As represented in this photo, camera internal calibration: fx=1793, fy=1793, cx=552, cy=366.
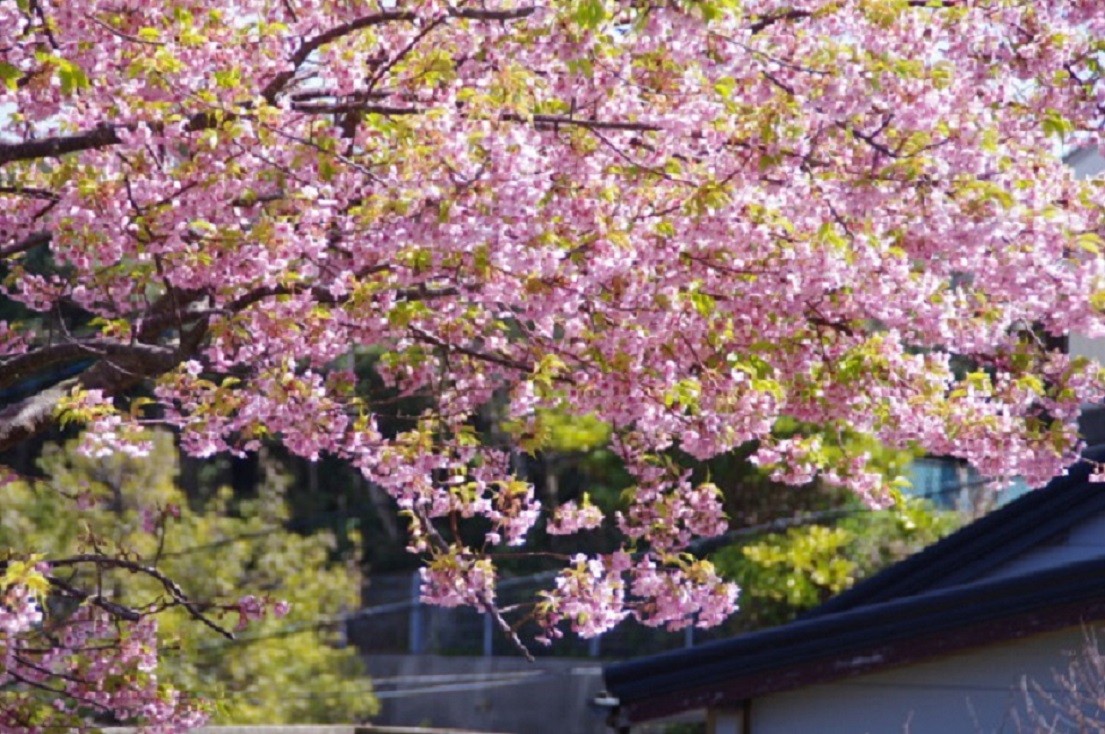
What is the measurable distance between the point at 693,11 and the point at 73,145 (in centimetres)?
273

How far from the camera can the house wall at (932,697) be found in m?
7.70

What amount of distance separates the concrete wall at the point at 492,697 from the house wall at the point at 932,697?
1479 centimetres

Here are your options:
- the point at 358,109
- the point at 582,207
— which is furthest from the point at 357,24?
the point at 582,207

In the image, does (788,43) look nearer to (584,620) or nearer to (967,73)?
(967,73)

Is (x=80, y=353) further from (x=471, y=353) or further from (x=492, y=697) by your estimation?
(x=492, y=697)

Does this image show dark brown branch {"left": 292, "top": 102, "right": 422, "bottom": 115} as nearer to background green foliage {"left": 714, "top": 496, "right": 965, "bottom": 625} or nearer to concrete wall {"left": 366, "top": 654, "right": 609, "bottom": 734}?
background green foliage {"left": 714, "top": 496, "right": 965, "bottom": 625}

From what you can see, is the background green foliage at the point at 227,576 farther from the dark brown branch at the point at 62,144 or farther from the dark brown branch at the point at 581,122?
the dark brown branch at the point at 581,122

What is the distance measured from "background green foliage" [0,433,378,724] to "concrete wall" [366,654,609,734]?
13.2 ft

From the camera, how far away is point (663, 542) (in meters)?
9.60

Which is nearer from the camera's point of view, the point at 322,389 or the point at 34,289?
the point at 322,389

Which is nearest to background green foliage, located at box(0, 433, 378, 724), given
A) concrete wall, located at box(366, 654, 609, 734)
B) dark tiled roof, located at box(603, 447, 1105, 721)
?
concrete wall, located at box(366, 654, 609, 734)

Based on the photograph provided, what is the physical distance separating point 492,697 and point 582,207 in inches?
646

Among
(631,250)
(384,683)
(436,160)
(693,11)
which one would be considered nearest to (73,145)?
(436,160)

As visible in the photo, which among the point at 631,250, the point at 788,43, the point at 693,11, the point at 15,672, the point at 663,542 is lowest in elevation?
the point at 15,672
